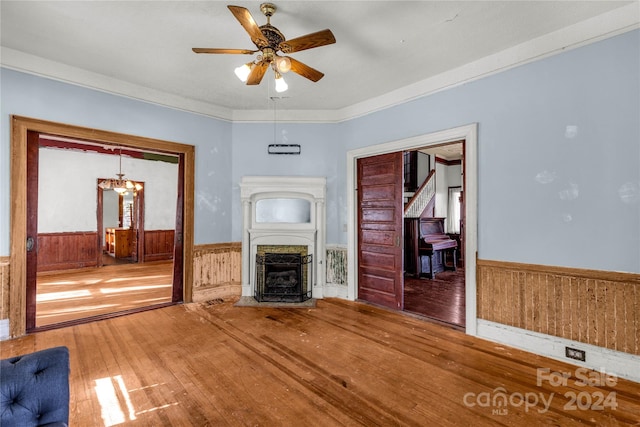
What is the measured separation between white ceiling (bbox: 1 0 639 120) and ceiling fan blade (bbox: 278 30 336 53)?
387 millimetres

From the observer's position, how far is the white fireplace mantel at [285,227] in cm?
477

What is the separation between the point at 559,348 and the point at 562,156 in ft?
6.03

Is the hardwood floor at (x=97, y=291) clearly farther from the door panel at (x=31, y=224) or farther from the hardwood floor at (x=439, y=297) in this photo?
→ the hardwood floor at (x=439, y=297)

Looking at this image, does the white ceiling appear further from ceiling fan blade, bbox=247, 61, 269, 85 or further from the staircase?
the staircase

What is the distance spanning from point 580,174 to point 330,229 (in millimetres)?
3189

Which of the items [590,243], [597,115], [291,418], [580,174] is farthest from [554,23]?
[291,418]

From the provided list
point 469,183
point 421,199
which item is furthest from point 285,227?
point 421,199

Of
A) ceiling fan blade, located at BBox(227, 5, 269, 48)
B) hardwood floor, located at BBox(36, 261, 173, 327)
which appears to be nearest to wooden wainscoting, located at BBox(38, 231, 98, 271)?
hardwood floor, located at BBox(36, 261, 173, 327)

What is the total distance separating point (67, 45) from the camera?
311cm

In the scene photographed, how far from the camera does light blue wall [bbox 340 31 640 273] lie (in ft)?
8.31

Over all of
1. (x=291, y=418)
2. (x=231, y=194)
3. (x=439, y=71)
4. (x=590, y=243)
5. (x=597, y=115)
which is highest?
(x=439, y=71)

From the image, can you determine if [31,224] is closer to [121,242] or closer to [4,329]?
[4,329]

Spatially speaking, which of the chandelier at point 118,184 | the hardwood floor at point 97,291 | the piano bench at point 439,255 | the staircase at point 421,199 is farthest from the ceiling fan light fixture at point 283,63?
the chandelier at point 118,184

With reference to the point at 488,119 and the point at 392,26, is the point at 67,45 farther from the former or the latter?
the point at 488,119
